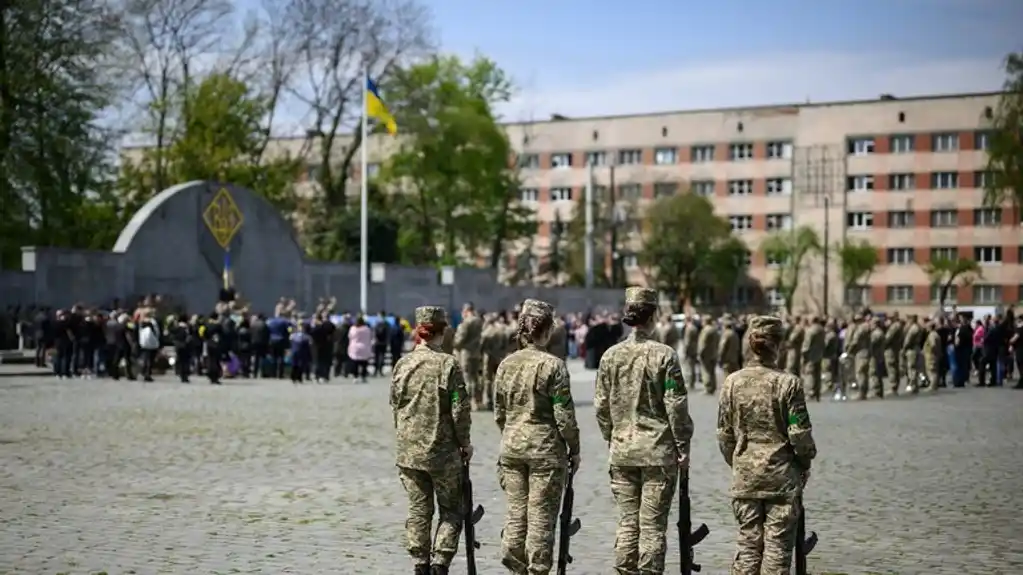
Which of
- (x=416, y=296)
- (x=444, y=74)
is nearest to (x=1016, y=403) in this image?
(x=416, y=296)

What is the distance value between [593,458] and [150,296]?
28988 millimetres

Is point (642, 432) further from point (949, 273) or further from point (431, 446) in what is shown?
point (949, 273)

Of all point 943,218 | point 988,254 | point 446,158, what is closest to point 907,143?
point 943,218

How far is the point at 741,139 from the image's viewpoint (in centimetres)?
9900

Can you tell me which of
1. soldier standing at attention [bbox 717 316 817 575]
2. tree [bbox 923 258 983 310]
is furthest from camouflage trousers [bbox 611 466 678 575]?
tree [bbox 923 258 983 310]

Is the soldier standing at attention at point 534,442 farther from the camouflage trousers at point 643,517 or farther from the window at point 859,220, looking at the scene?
the window at point 859,220

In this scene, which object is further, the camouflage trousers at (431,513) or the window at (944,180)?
the window at (944,180)

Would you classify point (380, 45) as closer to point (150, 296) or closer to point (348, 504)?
point (150, 296)

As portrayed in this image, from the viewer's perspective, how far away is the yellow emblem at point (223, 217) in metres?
48.4

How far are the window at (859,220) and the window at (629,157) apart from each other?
14481 mm

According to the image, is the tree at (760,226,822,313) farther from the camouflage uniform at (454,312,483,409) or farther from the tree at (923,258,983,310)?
the camouflage uniform at (454,312,483,409)

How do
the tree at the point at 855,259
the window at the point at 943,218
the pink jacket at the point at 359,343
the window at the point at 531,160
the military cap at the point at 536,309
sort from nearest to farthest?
the military cap at the point at 536,309 → the pink jacket at the point at 359,343 → the tree at the point at 855,259 → the window at the point at 943,218 → the window at the point at 531,160

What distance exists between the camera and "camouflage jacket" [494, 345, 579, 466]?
9148 millimetres

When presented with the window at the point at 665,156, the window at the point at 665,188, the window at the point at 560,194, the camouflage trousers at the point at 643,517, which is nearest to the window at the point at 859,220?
the window at the point at 665,188
